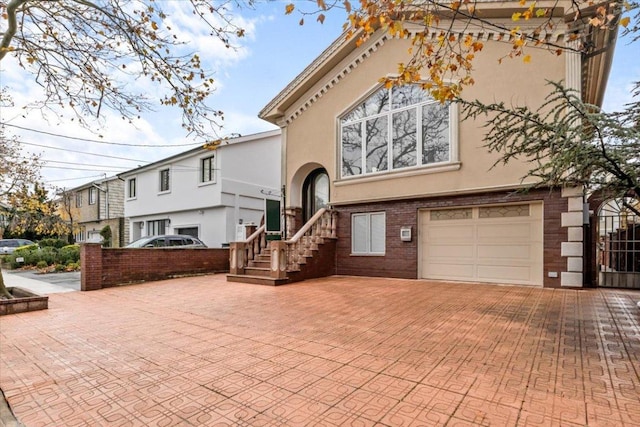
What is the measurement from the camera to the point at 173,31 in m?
5.54

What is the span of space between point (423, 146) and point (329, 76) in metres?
4.62

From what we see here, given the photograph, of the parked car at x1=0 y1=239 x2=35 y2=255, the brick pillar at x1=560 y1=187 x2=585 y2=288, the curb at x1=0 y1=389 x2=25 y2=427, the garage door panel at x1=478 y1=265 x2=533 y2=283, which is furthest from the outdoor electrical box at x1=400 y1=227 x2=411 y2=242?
the parked car at x1=0 y1=239 x2=35 y2=255

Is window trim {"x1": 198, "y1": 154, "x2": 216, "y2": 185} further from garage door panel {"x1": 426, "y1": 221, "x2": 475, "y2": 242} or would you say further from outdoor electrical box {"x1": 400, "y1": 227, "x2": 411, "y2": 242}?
garage door panel {"x1": 426, "y1": 221, "x2": 475, "y2": 242}

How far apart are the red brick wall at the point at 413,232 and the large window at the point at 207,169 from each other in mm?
8174

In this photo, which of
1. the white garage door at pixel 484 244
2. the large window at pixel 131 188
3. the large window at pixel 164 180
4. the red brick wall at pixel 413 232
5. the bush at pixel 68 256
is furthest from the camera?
the large window at pixel 131 188

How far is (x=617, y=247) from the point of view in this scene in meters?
8.88

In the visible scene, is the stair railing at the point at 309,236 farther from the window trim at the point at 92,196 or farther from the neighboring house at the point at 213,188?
the window trim at the point at 92,196

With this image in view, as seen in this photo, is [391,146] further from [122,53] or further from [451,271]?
[122,53]

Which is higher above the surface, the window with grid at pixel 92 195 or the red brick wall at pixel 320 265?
the window with grid at pixel 92 195

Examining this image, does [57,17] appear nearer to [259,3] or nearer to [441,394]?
[259,3]

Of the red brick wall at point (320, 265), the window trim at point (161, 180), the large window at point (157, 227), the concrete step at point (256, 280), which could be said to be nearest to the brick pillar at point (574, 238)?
the red brick wall at point (320, 265)

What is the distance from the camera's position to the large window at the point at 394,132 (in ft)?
33.3

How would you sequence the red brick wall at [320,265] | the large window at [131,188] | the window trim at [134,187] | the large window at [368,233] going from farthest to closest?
the large window at [131,188], the window trim at [134,187], the large window at [368,233], the red brick wall at [320,265]

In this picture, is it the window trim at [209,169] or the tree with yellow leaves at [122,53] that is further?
the window trim at [209,169]
